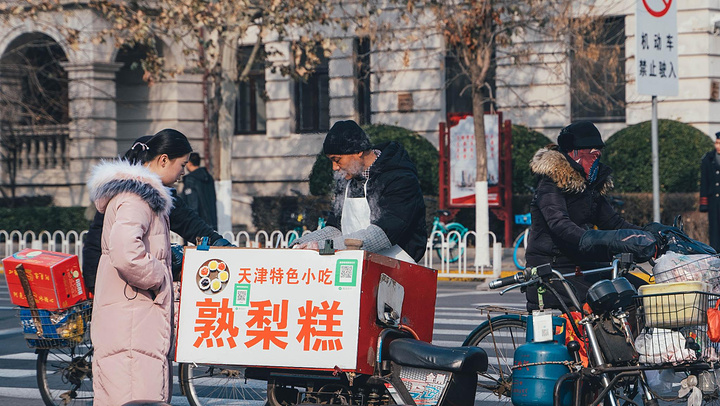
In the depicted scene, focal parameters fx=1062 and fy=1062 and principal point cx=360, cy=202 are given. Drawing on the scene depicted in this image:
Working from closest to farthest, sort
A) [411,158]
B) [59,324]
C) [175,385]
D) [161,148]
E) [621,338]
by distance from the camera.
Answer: [161,148]
[621,338]
[59,324]
[175,385]
[411,158]

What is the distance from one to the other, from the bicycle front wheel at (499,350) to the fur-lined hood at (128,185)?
2072 mm

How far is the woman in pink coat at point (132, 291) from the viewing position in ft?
15.7

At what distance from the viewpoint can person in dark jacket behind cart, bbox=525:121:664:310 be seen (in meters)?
5.99

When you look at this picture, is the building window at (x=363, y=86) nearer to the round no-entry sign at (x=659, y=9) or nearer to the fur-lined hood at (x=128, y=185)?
the round no-entry sign at (x=659, y=9)

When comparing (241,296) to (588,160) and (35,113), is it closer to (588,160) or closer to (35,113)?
(588,160)

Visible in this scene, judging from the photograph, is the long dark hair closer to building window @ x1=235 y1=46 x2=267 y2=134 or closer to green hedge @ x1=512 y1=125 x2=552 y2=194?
green hedge @ x1=512 y1=125 x2=552 y2=194

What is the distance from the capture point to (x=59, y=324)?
636cm

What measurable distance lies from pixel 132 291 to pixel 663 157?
16.3 meters

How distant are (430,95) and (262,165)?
4786 millimetres

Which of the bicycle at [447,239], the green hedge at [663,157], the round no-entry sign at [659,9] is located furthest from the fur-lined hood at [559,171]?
the green hedge at [663,157]

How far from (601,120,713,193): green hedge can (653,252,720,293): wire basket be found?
48.3ft

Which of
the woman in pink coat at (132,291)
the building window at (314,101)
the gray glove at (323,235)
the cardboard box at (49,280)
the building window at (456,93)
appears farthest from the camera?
the building window at (314,101)

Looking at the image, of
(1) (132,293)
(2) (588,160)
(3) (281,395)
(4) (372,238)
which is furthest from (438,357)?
(2) (588,160)

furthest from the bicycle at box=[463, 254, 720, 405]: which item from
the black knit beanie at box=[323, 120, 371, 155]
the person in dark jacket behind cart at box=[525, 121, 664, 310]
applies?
the black knit beanie at box=[323, 120, 371, 155]
